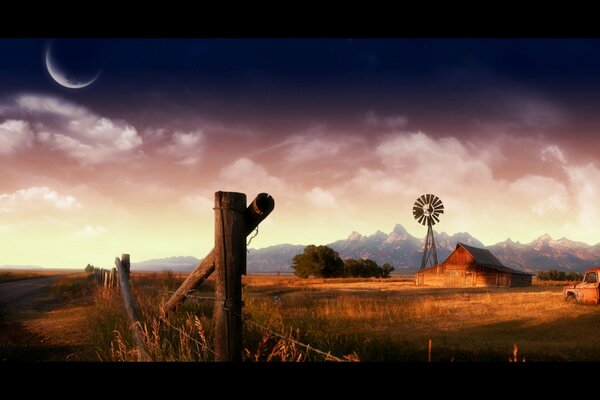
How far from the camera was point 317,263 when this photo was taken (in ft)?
199

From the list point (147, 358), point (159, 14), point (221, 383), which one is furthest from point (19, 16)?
point (147, 358)

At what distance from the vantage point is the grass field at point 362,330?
16.0 ft

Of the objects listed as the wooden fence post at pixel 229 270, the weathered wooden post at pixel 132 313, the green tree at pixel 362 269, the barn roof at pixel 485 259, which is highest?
the wooden fence post at pixel 229 270

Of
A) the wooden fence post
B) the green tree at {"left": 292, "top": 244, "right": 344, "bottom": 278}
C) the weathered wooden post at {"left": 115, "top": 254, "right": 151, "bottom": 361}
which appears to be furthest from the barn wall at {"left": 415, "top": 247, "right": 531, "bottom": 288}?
the wooden fence post

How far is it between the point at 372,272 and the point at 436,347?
6582 centimetres

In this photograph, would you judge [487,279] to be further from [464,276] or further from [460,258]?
[460,258]

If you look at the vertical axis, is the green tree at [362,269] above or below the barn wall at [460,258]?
below

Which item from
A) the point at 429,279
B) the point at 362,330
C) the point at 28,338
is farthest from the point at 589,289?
the point at 429,279

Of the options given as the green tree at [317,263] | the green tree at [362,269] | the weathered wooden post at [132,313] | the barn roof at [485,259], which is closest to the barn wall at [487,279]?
the barn roof at [485,259]

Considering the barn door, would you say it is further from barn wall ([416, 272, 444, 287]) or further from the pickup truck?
the pickup truck

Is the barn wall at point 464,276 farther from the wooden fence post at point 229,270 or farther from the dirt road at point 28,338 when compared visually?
the wooden fence post at point 229,270

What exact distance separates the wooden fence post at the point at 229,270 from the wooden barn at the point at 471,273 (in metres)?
48.5

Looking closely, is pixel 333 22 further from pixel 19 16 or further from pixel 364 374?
pixel 364 374

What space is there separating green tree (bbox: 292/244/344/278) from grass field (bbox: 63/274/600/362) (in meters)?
39.3
